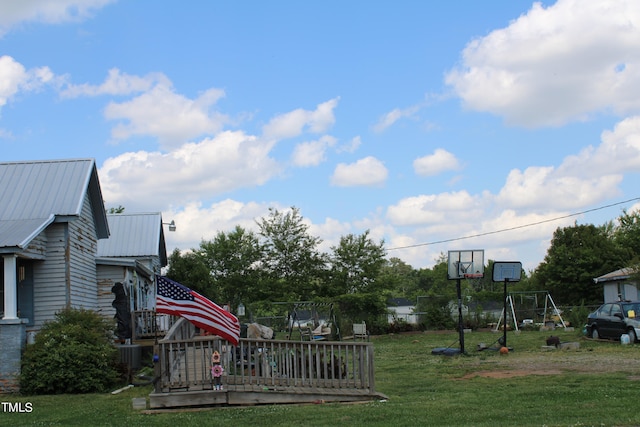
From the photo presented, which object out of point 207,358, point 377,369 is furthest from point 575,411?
point 377,369

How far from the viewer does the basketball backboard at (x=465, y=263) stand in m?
24.0

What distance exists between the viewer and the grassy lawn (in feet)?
33.3

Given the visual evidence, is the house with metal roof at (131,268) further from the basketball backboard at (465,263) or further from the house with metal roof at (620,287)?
the house with metal roof at (620,287)

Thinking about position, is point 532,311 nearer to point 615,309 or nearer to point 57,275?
point 615,309

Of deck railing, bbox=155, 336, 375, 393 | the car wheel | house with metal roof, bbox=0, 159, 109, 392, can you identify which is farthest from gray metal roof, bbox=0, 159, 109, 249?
the car wheel

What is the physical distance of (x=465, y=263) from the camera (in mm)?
24203

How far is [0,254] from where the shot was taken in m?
16.7

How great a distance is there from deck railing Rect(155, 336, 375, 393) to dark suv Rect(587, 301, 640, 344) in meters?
14.7

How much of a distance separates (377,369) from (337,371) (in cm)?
601

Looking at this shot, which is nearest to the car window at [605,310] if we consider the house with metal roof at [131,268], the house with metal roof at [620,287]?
the house with metal roof at [620,287]

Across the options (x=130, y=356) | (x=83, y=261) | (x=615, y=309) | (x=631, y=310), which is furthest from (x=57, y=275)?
(x=615, y=309)

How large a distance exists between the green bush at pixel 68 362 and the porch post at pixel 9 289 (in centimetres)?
84

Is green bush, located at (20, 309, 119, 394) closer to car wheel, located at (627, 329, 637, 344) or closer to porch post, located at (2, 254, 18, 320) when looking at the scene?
porch post, located at (2, 254, 18, 320)

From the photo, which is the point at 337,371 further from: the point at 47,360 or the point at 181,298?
the point at 47,360
